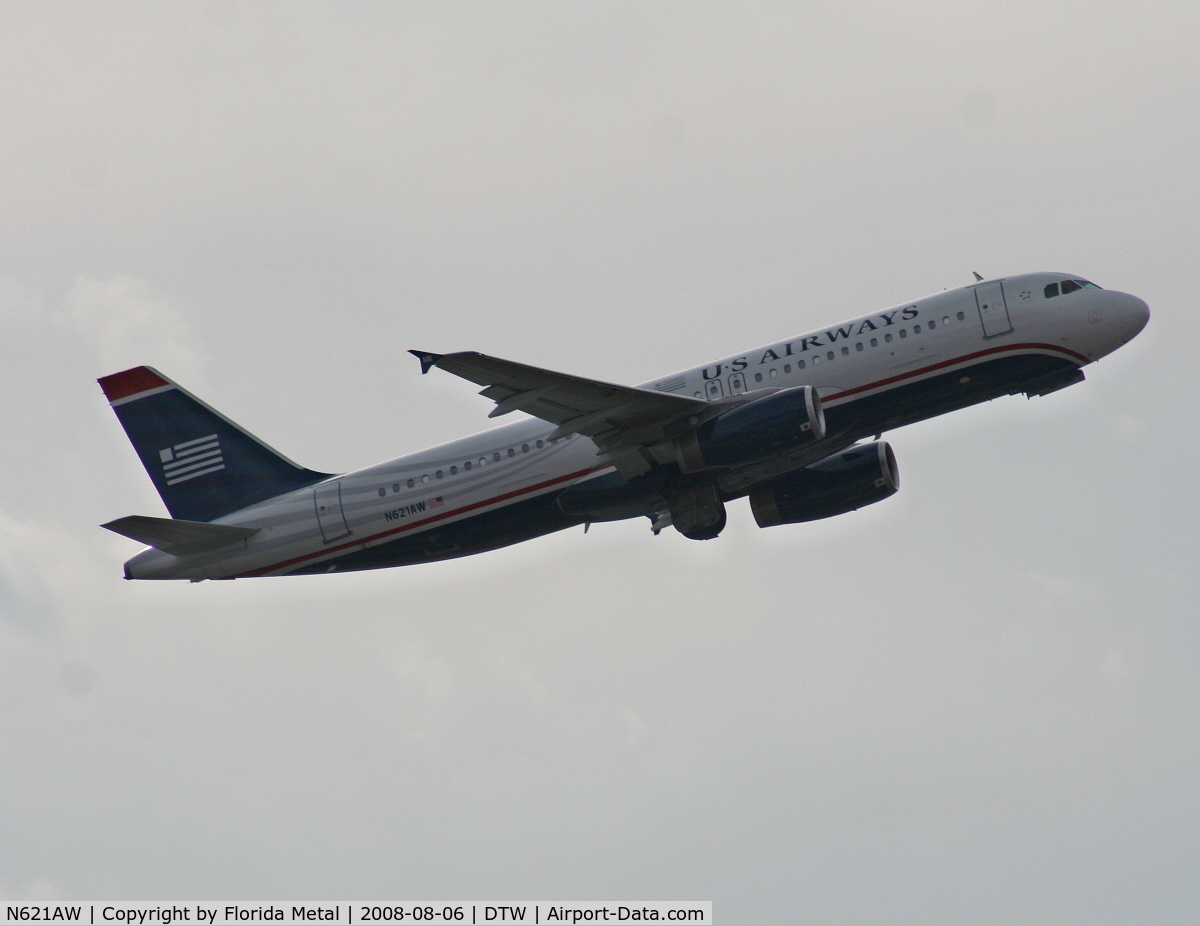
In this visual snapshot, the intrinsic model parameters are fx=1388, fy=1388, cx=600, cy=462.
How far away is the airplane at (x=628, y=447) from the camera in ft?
127

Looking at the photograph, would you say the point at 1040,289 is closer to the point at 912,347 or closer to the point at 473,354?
the point at 912,347

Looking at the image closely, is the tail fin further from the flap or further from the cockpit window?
the cockpit window

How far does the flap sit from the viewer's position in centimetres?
3544

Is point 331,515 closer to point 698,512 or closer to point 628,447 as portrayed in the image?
point 628,447

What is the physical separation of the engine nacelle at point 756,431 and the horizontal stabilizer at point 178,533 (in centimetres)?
1439

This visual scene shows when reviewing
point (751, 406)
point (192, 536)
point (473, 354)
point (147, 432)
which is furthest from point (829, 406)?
point (147, 432)

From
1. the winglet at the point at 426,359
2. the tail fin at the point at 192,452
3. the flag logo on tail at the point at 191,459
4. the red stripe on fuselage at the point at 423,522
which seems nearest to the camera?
the winglet at the point at 426,359

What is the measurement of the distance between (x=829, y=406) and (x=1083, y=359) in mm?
7261

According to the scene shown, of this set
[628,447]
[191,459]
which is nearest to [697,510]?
[628,447]

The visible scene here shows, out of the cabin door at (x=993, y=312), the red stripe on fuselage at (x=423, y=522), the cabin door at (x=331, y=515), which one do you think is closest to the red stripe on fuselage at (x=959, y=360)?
the cabin door at (x=993, y=312)

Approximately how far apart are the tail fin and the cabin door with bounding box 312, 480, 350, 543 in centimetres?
169

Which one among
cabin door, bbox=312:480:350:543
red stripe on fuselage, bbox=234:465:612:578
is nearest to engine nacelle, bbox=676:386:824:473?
red stripe on fuselage, bbox=234:465:612:578

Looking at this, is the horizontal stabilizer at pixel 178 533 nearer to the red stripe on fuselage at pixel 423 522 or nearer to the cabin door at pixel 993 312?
the red stripe on fuselage at pixel 423 522

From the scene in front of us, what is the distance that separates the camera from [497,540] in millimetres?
42375
